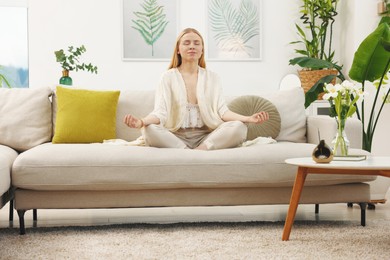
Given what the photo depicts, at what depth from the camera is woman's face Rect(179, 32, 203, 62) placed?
3373 mm

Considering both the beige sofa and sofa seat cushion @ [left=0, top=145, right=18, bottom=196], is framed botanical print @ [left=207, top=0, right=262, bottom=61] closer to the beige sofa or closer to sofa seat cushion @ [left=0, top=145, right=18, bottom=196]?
the beige sofa

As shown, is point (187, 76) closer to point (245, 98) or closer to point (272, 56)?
point (245, 98)

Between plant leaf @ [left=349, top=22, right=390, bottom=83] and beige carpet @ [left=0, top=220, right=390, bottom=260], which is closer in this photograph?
beige carpet @ [left=0, top=220, right=390, bottom=260]

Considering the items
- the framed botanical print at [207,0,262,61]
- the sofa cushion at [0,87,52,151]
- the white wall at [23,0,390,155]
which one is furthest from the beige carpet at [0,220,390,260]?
the framed botanical print at [207,0,262,61]

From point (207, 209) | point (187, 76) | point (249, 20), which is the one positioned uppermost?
point (249, 20)

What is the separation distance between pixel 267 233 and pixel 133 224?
2.36 feet

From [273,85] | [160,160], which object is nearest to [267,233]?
[160,160]

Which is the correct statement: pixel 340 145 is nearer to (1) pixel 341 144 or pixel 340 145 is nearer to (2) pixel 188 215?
(1) pixel 341 144

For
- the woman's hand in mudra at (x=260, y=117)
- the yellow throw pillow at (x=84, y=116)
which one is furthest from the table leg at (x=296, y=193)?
the yellow throw pillow at (x=84, y=116)

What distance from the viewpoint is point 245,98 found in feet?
11.4

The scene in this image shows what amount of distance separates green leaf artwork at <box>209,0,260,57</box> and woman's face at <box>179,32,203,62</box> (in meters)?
2.02

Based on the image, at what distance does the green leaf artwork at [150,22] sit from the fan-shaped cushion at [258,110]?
Result: 6.80 ft

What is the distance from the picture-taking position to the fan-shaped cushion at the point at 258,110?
11.1 feet

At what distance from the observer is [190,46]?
11.0 feet
